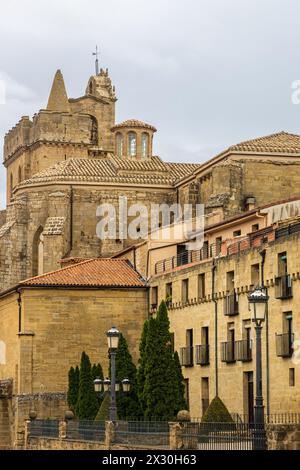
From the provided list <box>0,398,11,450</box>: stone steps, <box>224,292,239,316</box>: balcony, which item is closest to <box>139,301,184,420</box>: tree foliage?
<box>224,292,239,316</box>: balcony

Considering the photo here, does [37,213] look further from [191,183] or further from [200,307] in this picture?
[200,307]

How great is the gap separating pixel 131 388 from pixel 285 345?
8.72 metres

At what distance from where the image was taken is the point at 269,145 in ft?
271

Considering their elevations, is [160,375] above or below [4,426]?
above

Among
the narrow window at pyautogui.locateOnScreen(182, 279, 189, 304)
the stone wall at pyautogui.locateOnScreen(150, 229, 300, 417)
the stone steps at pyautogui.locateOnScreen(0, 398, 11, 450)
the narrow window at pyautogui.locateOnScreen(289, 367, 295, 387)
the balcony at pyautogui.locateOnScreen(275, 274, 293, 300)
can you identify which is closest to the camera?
the narrow window at pyautogui.locateOnScreen(289, 367, 295, 387)

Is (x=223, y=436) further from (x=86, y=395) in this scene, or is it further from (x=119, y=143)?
(x=119, y=143)

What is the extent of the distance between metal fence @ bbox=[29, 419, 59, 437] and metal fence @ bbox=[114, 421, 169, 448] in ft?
25.7

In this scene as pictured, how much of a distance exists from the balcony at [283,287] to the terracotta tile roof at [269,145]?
87.9ft

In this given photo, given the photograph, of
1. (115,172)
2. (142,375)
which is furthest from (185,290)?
(115,172)

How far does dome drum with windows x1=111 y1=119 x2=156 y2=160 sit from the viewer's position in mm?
98562

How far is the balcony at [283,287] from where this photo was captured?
55125mm

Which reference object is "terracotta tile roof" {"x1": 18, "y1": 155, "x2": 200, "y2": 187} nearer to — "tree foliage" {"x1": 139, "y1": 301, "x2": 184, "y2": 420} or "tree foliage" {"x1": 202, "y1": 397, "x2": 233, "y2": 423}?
"tree foliage" {"x1": 139, "y1": 301, "x2": 184, "y2": 420}
